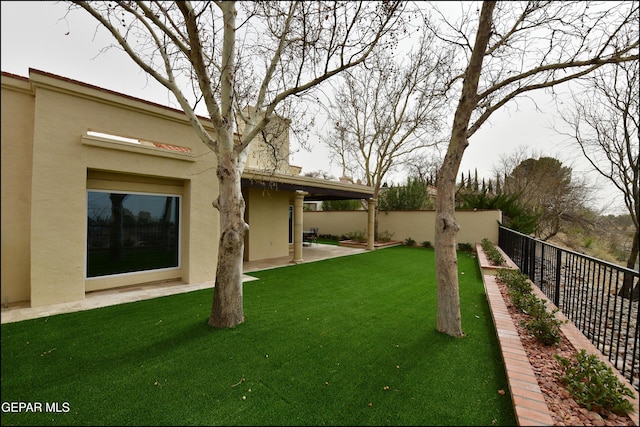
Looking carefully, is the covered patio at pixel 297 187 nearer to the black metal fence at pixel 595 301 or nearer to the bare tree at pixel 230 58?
the bare tree at pixel 230 58

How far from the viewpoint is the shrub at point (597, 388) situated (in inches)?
92.0

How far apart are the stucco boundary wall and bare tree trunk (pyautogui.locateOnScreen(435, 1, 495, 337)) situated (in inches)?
411

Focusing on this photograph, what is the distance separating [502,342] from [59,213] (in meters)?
7.50

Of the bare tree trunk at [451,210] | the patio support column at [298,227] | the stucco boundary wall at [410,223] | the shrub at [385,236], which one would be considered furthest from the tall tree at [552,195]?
the bare tree trunk at [451,210]

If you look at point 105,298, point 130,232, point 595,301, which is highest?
point 130,232

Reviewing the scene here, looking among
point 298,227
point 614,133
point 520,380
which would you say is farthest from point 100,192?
point 614,133

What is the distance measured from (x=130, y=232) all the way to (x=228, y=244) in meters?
3.86

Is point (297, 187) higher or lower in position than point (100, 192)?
higher

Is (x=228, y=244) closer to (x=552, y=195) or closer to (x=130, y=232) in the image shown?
(x=130, y=232)

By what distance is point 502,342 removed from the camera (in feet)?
11.6

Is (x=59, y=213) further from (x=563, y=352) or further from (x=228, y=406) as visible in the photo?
(x=563, y=352)

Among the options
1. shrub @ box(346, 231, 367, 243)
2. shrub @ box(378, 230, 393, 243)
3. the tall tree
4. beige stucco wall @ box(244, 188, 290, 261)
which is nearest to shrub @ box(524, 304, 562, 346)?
beige stucco wall @ box(244, 188, 290, 261)

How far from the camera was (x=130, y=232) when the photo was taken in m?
6.56

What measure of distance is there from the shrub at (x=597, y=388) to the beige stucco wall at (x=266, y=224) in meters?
8.89
